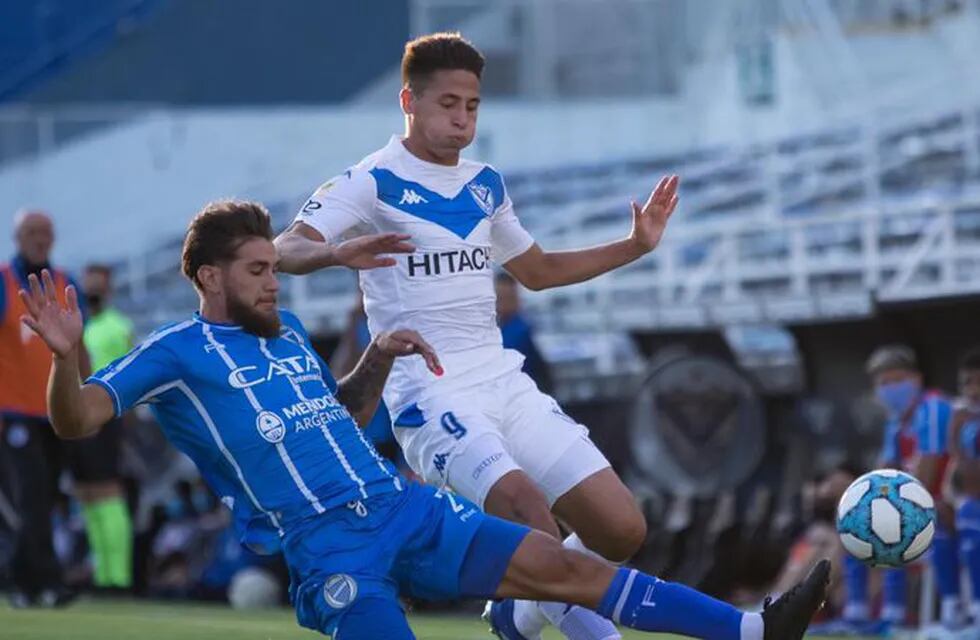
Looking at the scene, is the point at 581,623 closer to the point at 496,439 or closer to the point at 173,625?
the point at 496,439

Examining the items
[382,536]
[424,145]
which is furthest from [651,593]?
[424,145]

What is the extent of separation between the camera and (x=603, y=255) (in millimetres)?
7906

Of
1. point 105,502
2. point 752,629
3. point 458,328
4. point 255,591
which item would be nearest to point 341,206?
point 458,328

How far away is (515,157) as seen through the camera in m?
30.5

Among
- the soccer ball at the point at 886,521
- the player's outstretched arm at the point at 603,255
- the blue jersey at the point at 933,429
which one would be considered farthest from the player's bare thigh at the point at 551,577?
the blue jersey at the point at 933,429

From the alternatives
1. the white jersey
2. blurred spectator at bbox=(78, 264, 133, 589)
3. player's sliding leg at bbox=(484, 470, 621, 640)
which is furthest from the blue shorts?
blurred spectator at bbox=(78, 264, 133, 589)

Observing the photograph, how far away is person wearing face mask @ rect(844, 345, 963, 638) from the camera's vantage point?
38.3ft

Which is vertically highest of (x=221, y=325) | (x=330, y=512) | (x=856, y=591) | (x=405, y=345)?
(x=221, y=325)

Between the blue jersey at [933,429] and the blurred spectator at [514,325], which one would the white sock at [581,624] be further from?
the blurred spectator at [514,325]

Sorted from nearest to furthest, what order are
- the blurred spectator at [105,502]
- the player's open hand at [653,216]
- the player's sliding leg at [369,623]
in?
the player's sliding leg at [369,623] → the player's open hand at [653,216] → the blurred spectator at [105,502]

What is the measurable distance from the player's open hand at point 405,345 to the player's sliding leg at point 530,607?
0.63 metres

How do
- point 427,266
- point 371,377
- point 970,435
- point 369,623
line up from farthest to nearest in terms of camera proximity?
1. point 970,435
2. point 427,266
3. point 371,377
4. point 369,623

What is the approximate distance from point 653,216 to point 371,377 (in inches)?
58.1

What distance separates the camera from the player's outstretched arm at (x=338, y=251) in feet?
21.8
